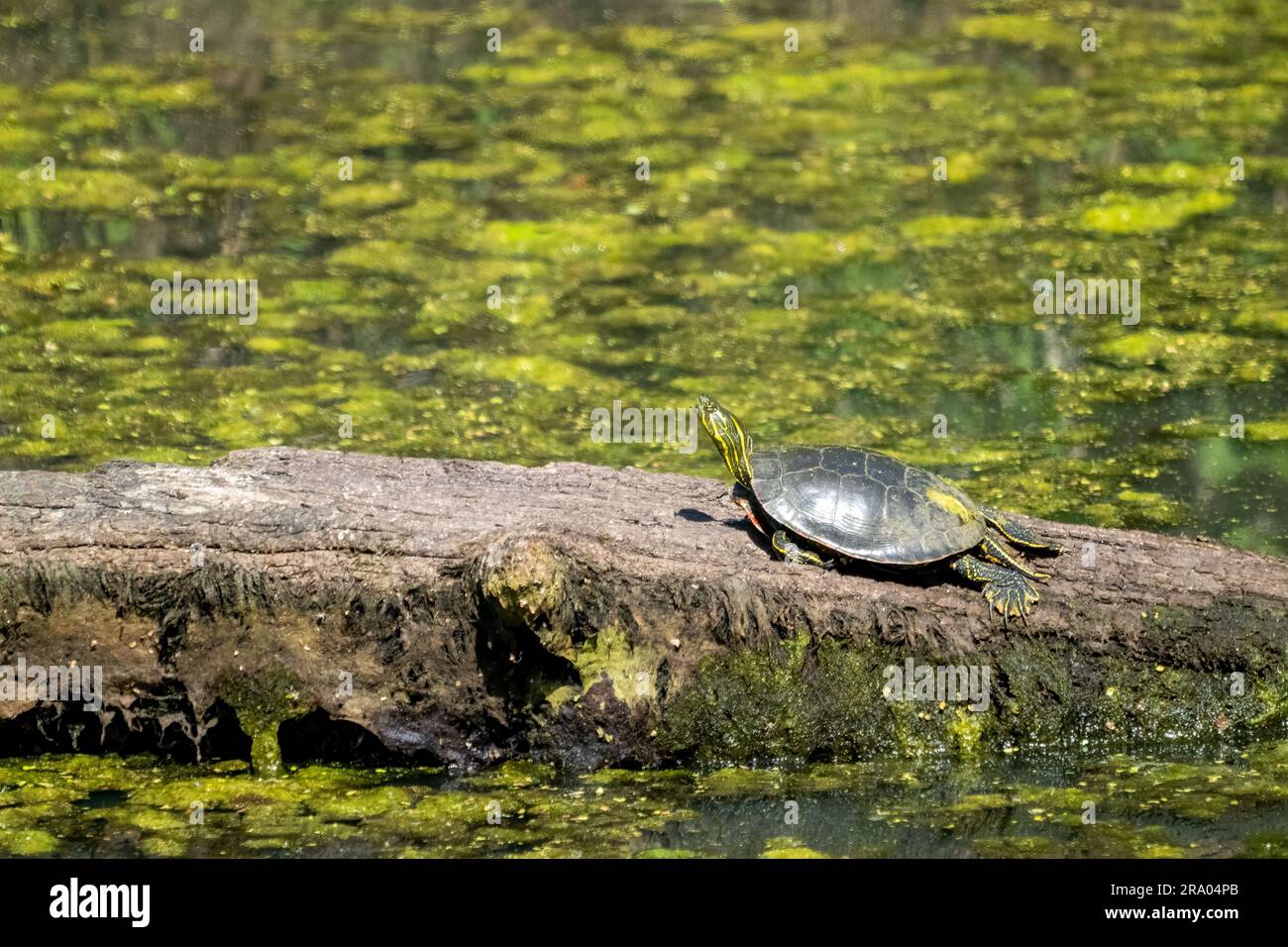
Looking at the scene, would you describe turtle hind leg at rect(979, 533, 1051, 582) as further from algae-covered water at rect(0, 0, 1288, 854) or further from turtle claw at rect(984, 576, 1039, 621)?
algae-covered water at rect(0, 0, 1288, 854)

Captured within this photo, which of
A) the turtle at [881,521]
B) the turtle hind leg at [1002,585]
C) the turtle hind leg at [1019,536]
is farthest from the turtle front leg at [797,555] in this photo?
Answer: the turtle hind leg at [1019,536]

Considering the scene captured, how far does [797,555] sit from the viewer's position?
4.28m

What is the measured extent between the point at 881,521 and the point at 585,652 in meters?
0.90

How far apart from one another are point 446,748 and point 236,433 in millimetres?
2337

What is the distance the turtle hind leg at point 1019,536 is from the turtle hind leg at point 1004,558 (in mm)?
66

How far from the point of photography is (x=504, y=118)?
9.30 metres

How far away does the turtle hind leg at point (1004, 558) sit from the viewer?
13.9 ft

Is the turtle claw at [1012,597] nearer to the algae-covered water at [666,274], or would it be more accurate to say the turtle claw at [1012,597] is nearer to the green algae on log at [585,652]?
the green algae on log at [585,652]

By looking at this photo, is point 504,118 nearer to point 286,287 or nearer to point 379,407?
point 286,287

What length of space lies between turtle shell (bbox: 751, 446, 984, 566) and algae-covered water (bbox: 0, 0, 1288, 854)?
61 cm

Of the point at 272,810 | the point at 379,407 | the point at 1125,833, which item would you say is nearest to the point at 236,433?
the point at 379,407

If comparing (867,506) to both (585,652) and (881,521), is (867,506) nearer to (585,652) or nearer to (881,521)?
(881,521)

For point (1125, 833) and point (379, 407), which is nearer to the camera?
point (1125, 833)

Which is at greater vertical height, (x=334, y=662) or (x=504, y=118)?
(x=504, y=118)
